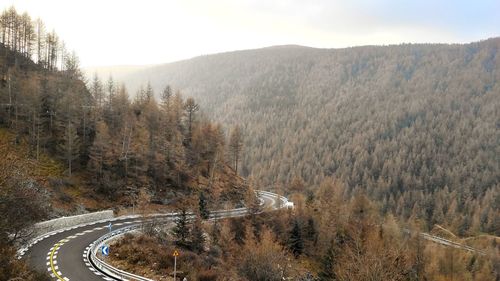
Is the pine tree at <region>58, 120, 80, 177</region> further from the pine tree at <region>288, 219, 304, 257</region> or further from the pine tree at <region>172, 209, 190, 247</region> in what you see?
the pine tree at <region>288, 219, 304, 257</region>

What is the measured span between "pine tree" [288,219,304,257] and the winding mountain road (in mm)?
24634

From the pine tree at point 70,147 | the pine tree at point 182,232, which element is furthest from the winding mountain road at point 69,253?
the pine tree at point 70,147

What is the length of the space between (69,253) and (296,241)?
38862 millimetres

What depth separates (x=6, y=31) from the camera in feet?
254

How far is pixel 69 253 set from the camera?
106 feet

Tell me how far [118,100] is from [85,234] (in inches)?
1423

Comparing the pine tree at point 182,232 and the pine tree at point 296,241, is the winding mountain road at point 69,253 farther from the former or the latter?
the pine tree at point 296,241

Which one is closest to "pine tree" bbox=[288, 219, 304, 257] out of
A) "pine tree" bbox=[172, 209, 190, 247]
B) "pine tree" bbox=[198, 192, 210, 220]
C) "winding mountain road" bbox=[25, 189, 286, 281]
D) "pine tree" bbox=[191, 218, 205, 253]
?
"pine tree" bbox=[198, 192, 210, 220]

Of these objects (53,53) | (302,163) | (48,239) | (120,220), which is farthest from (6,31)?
(302,163)

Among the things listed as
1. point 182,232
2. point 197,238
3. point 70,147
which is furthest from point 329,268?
point 70,147

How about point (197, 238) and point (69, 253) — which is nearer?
point (69, 253)

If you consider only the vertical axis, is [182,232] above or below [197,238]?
above

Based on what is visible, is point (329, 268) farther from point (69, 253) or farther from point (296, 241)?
point (69, 253)

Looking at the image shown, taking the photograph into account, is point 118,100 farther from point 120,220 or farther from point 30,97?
point 120,220
